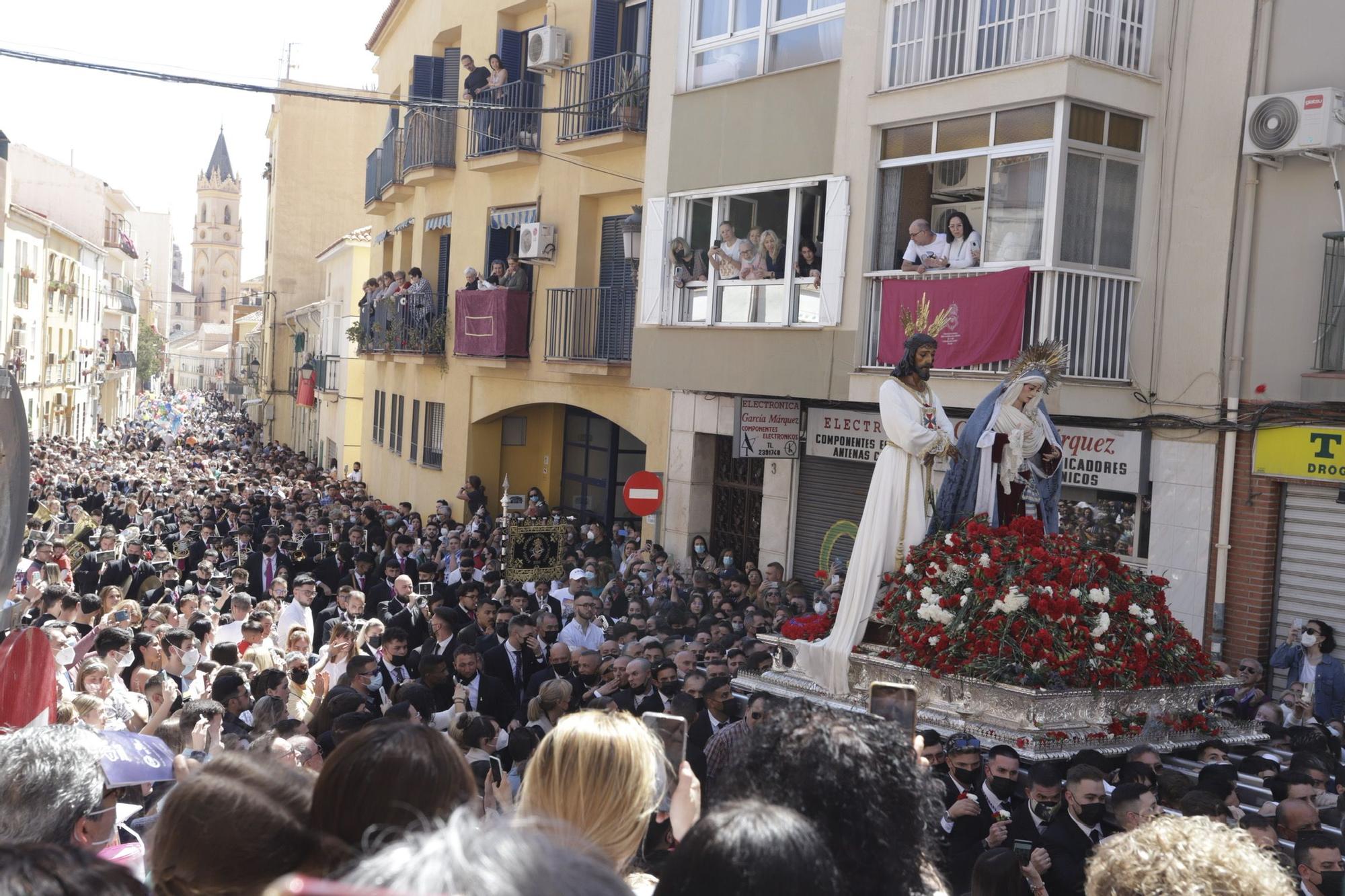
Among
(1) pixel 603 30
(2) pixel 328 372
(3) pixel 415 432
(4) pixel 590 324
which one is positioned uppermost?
(1) pixel 603 30

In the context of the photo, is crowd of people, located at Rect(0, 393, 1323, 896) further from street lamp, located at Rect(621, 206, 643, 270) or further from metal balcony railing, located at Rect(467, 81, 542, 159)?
metal balcony railing, located at Rect(467, 81, 542, 159)

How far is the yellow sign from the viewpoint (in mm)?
11039

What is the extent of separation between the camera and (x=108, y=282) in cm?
7169

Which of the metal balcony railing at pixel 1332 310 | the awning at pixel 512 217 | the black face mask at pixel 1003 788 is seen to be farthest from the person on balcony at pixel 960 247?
the awning at pixel 512 217

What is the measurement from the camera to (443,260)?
85.8ft

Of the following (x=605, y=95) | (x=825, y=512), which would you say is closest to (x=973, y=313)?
(x=825, y=512)

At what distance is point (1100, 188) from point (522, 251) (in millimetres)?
10513

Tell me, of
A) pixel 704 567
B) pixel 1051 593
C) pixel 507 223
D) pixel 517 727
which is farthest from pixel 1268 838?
pixel 507 223

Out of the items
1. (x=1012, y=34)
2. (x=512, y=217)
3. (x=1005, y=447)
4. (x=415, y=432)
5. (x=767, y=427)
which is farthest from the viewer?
(x=415, y=432)

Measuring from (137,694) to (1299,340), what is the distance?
→ 9.40 metres

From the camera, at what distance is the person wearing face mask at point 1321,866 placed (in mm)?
5074

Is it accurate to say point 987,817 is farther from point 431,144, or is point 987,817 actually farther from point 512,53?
point 431,144

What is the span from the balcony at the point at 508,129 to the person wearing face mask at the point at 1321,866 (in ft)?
57.6

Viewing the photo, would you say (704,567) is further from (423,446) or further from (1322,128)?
(423,446)
